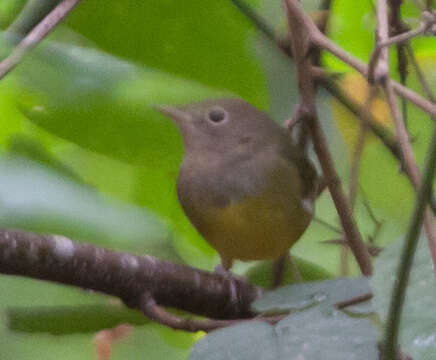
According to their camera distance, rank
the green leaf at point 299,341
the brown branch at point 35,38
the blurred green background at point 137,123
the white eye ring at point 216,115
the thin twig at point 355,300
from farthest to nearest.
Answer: the white eye ring at point 216,115 < the blurred green background at point 137,123 < the brown branch at point 35,38 < the thin twig at point 355,300 < the green leaf at point 299,341

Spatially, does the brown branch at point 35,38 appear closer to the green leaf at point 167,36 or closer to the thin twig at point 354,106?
the green leaf at point 167,36

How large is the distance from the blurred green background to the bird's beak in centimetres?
2

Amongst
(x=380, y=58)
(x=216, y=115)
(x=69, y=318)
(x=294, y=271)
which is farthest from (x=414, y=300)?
(x=216, y=115)

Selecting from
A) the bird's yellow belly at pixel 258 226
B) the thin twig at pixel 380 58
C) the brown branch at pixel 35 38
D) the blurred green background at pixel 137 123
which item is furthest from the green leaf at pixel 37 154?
the thin twig at pixel 380 58

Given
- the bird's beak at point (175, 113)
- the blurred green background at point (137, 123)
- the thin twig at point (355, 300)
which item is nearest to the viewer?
the thin twig at point (355, 300)

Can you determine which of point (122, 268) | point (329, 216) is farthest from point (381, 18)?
point (329, 216)

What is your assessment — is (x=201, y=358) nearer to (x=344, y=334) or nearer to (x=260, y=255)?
(x=344, y=334)

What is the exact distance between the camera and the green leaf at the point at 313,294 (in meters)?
0.73

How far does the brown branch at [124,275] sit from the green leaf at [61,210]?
0.12 metres

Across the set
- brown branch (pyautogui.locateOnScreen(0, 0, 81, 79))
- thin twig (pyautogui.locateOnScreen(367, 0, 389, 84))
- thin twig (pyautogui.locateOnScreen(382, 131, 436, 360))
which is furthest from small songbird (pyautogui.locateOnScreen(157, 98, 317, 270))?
thin twig (pyautogui.locateOnScreen(382, 131, 436, 360))

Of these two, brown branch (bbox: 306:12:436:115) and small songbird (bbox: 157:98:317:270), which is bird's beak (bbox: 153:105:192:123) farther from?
brown branch (bbox: 306:12:436:115)

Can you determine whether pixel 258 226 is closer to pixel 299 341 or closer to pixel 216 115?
pixel 216 115

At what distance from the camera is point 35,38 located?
87 cm

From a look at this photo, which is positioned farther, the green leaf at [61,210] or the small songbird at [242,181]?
the small songbird at [242,181]
